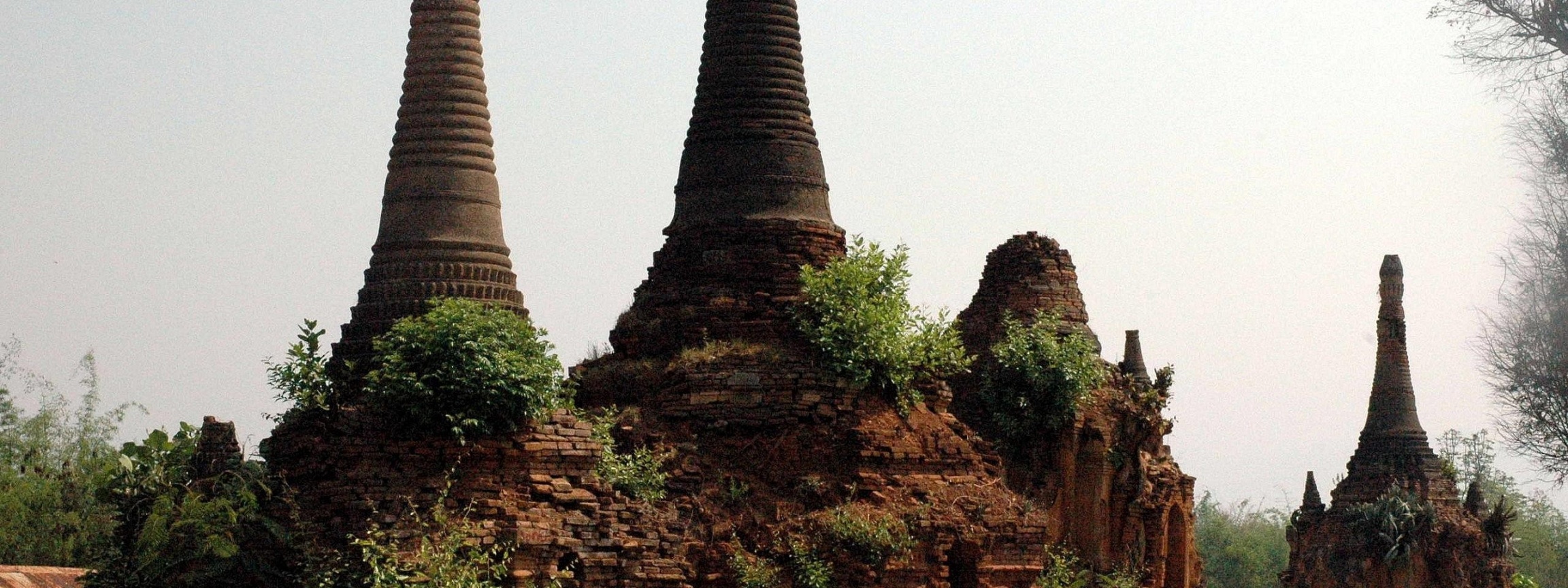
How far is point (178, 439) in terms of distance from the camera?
19562 millimetres

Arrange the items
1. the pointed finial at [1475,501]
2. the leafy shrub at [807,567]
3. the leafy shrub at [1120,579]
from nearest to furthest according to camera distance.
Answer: the leafy shrub at [807,567] → the leafy shrub at [1120,579] → the pointed finial at [1475,501]

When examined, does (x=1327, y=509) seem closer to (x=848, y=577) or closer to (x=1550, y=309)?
(x=1550, y=309)

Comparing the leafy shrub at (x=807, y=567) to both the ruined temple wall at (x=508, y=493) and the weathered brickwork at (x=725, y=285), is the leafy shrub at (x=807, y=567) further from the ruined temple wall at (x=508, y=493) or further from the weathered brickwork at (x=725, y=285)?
the weathered brickwork at (x=725, y=285)

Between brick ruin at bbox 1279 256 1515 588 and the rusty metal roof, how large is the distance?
2058 centimetres

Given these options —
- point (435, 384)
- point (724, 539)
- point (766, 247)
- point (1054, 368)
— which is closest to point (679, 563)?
point (724, 539)

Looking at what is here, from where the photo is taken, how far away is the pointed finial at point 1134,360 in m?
32.2

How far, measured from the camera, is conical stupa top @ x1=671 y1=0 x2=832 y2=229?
72.5 ft

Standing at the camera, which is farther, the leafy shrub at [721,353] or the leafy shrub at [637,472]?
the leafy shrub at [721,353]

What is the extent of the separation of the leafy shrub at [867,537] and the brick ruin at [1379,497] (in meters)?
17.3

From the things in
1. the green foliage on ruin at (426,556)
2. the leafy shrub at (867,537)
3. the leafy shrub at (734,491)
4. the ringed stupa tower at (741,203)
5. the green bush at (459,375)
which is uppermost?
the ringed stupa tower at (741,203)

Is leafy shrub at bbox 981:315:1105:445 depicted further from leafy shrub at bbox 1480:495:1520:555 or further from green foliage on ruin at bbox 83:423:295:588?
leafy shrub at bbox 1480:495:1520:555

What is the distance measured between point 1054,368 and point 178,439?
Result: 10885 millimetres

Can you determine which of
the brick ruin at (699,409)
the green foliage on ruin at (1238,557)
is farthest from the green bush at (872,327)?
the green foliage on ruin at (1238,557)

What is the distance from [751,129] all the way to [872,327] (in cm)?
271
